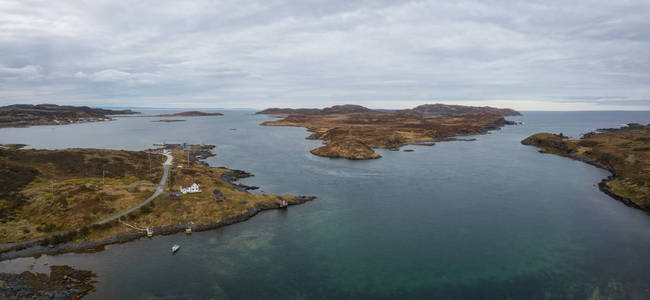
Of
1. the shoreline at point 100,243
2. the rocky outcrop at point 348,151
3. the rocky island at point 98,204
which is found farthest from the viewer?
the rocky outcrop at point 348,151

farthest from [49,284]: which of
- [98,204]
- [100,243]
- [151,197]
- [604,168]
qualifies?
[604,168]

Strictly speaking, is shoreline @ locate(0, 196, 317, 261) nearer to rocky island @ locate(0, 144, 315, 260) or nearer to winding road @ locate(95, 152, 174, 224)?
rocky island @ locate(0, 144, 315, 260)

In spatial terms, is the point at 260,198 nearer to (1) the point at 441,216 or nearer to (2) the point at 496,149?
(1) the point at 441,216

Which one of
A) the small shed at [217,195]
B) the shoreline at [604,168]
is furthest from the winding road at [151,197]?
the shoreline at [604,168]

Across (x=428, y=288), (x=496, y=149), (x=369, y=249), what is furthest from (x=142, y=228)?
(x=496, y=149)

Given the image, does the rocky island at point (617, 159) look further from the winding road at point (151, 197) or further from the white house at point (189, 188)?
the winding road at point (151, 197)
